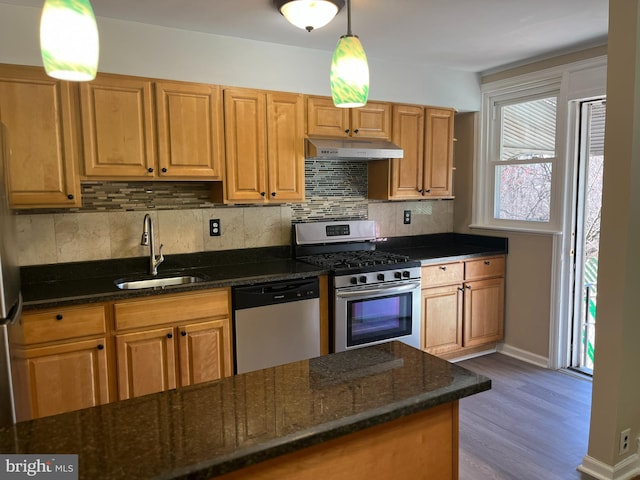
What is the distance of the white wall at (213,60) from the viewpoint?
2.57 metres

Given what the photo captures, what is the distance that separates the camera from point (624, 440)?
2361 millimetres

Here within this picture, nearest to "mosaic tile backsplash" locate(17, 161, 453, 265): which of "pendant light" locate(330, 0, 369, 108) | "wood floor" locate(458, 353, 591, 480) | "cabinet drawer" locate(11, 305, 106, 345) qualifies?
"cabinet drawer" locate(11, 305, 106, 345)

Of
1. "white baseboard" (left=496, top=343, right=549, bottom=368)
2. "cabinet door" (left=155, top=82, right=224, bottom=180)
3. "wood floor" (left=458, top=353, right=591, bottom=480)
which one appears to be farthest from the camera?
"white baseboard" (left=496, top=343, right=549, bottom=368)

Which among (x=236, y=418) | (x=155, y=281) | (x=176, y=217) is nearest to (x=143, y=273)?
(x=155, y=281)

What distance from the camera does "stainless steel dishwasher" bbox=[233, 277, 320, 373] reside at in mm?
2951

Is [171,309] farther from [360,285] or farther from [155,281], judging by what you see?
[360,285]

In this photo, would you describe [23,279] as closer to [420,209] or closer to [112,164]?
[112,164]

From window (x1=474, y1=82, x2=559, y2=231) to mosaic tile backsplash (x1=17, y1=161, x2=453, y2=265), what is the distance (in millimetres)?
982

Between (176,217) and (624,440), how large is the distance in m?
2.94

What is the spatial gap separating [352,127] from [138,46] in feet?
5.19

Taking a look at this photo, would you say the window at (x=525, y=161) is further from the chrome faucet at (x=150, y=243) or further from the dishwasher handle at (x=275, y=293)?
the chrome faucet at (x=150, y=243)

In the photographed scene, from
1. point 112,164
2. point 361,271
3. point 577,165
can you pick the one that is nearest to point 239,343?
point 361,271

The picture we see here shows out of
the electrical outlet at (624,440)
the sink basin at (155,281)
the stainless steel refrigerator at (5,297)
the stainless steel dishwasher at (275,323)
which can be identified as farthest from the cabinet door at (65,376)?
the electrical outlet at (624,440)

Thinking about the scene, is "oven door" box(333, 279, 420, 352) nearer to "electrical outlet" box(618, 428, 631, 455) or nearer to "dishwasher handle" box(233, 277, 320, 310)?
"dishwasher handle" box(233, 277, 320, 310)
